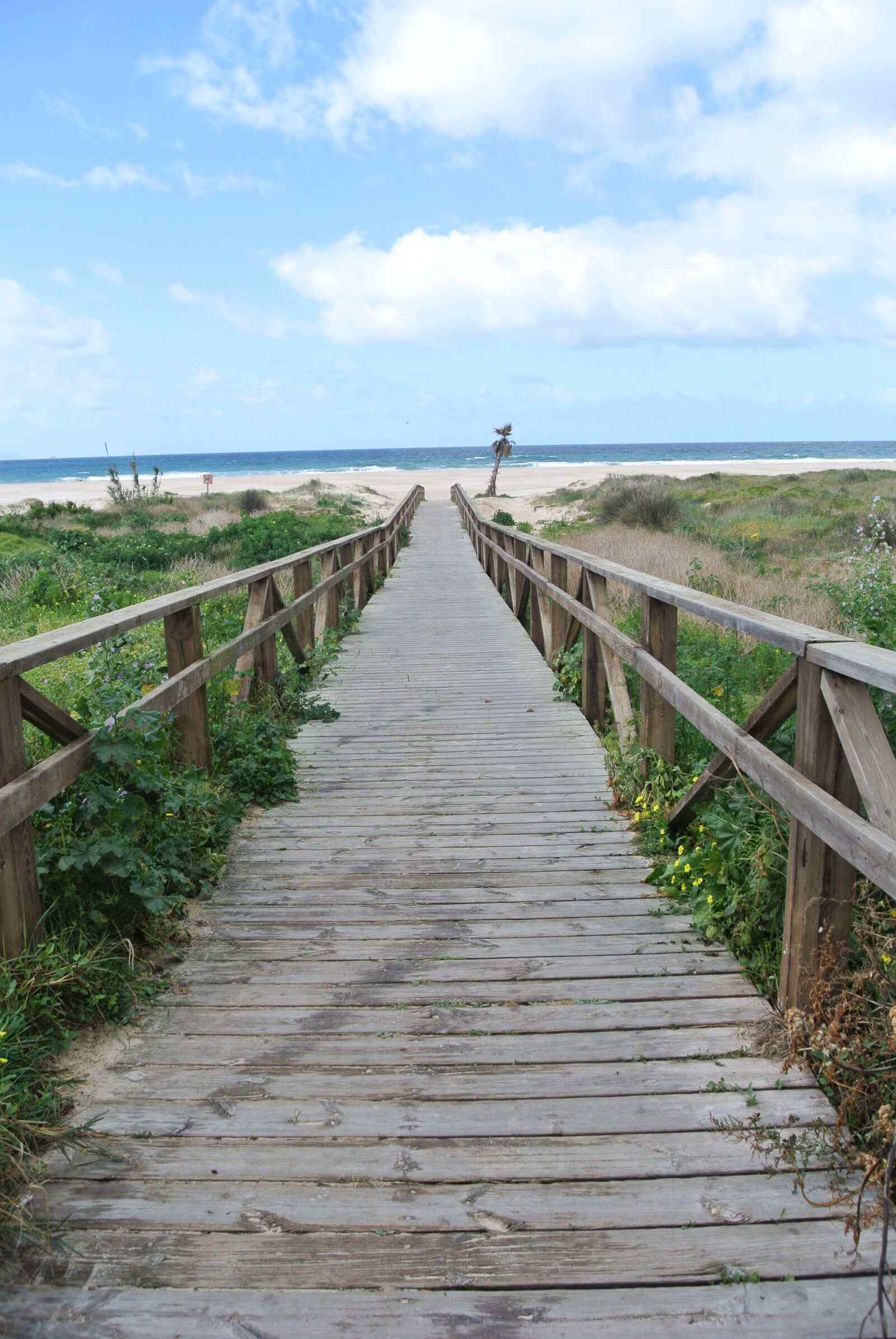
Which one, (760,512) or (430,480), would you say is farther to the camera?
(430,480)

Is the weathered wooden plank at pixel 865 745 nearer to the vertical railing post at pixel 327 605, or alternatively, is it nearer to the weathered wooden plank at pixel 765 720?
the weathered wooden plank at pixel 765 720

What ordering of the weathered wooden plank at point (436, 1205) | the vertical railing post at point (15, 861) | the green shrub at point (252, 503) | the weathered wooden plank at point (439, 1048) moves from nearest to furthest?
the weathered wooden plank at point (436, 1205)
the vertical railing post at point (15, 861)
the weathered wooden plank at point (439, 1048)
the green shrub at point (252, 503)

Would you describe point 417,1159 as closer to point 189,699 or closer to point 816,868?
point 816,868

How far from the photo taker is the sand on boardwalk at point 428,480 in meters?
55.4

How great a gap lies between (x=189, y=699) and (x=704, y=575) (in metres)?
9.23

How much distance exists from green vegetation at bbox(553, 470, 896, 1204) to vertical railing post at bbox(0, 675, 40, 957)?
2.08m

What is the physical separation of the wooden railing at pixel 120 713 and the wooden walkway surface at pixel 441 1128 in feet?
1.90

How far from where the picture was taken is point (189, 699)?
15.0 feet

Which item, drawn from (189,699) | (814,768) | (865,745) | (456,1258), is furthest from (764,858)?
(189,699)

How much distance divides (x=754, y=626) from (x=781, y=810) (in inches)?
29.4

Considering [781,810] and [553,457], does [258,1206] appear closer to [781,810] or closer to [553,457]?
[781,810]

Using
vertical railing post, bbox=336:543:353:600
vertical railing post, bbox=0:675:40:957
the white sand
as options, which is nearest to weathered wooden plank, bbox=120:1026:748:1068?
vertical railing post, bbox=0:675:40:957

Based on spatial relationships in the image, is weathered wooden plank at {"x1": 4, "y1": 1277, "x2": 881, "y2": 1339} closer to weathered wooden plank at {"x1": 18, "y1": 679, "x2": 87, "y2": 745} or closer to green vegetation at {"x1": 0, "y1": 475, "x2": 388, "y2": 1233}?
green vegetation at {"x1": 0, "y1": 475, "x2": 388, "y2": 1233}

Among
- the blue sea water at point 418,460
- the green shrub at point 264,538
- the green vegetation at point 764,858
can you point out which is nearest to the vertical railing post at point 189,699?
the green vegetation at point 764,858
